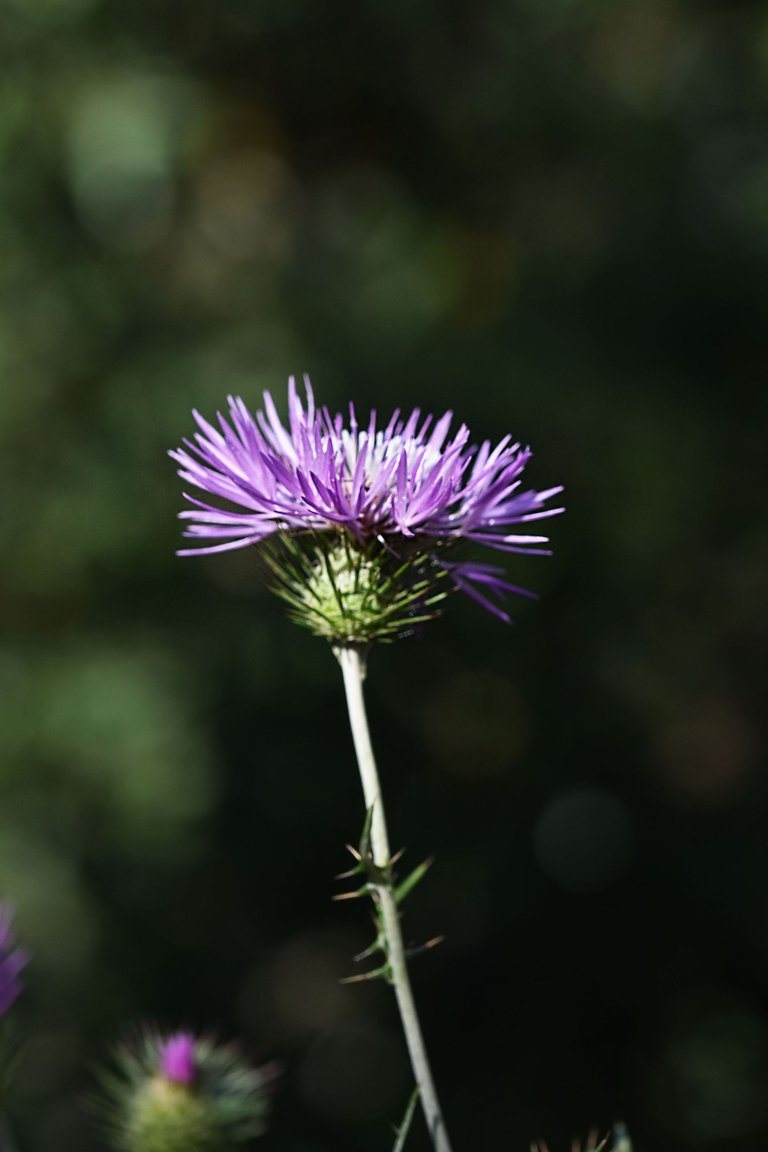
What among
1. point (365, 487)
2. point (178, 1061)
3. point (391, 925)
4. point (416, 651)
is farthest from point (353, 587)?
point (416, 651)

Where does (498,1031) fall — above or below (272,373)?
below

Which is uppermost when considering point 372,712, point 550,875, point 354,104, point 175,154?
point 354,104

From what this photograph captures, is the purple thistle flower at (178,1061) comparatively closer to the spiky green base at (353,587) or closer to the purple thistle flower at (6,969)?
the purple thistle flower at (6,969)

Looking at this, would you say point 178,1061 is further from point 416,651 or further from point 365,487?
point 416,651

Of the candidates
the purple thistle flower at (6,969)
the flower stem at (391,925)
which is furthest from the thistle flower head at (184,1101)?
the flower stem at (391,925)

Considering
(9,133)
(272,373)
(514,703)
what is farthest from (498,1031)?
(9,133)

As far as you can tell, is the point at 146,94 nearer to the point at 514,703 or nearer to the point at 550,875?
the point at 514,703
